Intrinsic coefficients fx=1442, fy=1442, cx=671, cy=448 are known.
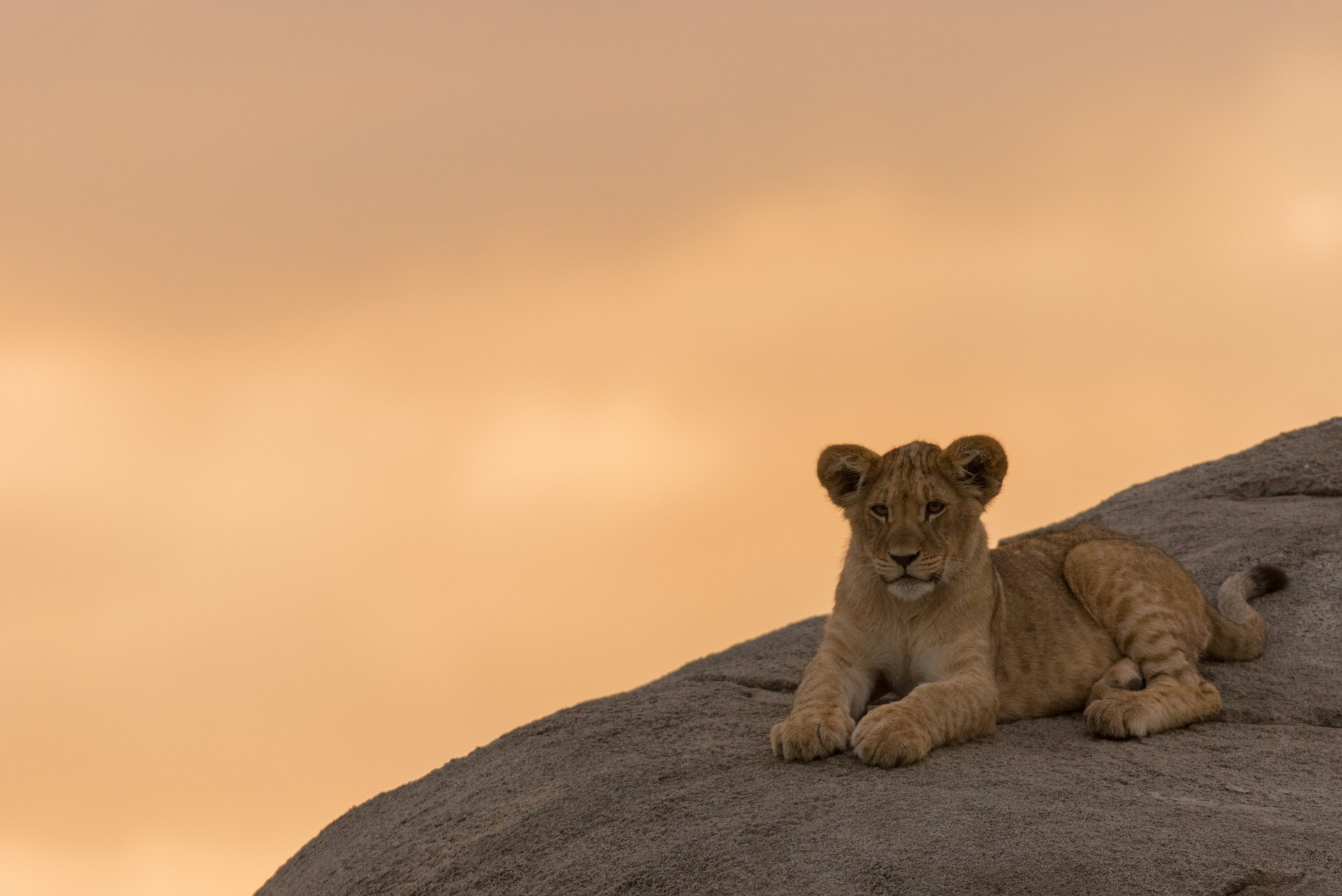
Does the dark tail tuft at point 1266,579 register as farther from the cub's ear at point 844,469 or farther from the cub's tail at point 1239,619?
the cub's ear at point 844,469

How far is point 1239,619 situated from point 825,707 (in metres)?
3.66

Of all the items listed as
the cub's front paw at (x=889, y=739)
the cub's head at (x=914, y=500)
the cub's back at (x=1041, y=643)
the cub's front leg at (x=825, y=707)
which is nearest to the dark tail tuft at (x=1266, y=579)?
the cub's back at (x=1041, y=643)

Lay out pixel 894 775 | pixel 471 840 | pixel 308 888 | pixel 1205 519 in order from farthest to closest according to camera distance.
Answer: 1. pixel 1205 519
2. pixel 308 888
3. pixel 471 840
4. pixel 894 775

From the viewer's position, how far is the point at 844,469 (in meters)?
7.04

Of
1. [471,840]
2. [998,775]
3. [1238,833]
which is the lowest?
[1238,833]

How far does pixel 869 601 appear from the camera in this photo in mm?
7285

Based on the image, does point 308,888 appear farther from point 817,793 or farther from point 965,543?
point 965,543

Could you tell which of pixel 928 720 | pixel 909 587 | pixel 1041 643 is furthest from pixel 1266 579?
pixel 928 720

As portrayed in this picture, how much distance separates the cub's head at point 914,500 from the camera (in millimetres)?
6828

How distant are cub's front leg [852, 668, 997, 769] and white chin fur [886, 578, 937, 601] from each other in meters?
0.46

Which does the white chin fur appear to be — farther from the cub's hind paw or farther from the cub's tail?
the cub's tail

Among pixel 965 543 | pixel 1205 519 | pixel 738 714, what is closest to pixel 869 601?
pixel 965 543

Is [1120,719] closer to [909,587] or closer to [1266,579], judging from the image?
[909,587]

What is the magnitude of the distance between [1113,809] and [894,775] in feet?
3.03
